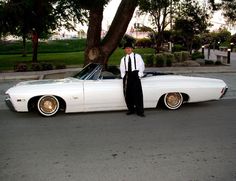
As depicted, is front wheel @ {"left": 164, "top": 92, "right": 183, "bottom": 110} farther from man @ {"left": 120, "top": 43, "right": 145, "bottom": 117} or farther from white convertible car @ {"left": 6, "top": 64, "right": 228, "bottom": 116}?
man @ {"left": 120, "top": 43, "right": 145, "bottom": 117}

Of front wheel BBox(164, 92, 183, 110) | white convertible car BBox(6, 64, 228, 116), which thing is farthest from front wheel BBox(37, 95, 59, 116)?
front wheel BBox(164, 92, 183, 110)

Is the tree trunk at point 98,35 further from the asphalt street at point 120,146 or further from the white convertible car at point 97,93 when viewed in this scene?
the asphalt street at point 120,146

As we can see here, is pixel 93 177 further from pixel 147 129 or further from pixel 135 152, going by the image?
pixel 147 129

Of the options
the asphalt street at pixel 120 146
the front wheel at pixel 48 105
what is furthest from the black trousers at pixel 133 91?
the front wheel at pixel 48 105

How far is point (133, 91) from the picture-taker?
7871 mm

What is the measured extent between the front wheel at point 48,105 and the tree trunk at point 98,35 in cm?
677

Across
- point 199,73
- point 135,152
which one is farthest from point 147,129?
point 199,73

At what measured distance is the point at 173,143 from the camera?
580 cm

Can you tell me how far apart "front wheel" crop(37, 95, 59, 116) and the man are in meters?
1.36

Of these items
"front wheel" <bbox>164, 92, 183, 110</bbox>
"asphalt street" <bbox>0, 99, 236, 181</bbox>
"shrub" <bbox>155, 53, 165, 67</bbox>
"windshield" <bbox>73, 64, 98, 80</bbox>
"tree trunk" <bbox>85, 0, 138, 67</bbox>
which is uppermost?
"tree trunk" <bbox>85, 0, 138, 67</bbox>

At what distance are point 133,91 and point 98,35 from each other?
291 inches

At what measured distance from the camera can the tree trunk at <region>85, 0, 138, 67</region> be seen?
14.6 metres

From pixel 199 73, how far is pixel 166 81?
943 centimetres

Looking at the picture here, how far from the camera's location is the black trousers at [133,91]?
786cm
